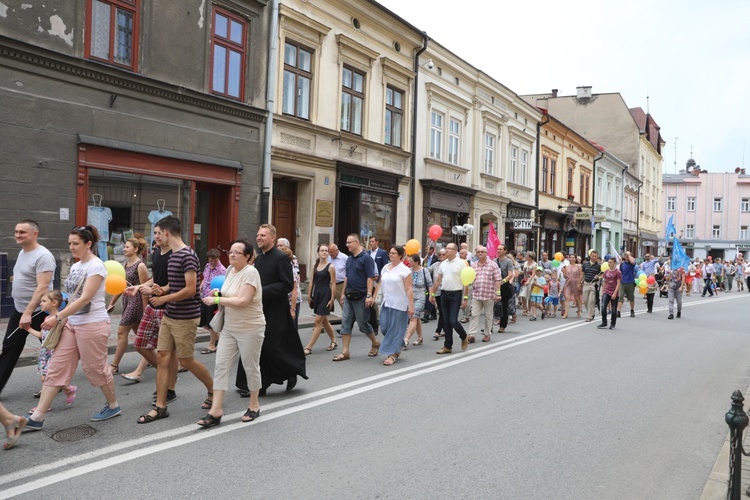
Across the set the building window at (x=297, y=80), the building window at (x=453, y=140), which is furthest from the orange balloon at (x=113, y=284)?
the building window at (x=453, y=140)

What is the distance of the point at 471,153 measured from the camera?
2556cm

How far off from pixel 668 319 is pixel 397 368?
37.6ft

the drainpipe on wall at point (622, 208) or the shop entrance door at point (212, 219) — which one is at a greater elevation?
the drainpipe on wall at point (622, 208)

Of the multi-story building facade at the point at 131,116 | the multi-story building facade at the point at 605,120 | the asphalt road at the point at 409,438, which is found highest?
the multi-story building facade at the point at 605,120

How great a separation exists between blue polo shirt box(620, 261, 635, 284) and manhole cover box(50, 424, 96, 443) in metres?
14.9

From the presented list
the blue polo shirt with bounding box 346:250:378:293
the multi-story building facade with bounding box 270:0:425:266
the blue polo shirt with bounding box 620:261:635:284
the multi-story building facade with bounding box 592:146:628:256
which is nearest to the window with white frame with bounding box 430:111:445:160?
the multi-story building facade with bounding box 270:0:425:266

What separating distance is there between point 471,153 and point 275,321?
802 inches

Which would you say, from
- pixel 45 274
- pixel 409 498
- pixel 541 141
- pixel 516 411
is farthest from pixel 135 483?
pixel 541 141

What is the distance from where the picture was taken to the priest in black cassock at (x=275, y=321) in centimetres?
625

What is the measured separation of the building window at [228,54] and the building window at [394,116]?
6.28 m

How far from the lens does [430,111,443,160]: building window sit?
73.3ft

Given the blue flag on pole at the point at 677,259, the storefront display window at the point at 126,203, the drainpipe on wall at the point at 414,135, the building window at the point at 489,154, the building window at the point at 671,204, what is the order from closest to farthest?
1. the storefront display window at the point at 126,203
2. the blue flag on pole at the point at 677,259
3. the drainpipe on wall at the point at 414,135
4. the building window at the point at 489,154
5. the building window at the point at 671,204

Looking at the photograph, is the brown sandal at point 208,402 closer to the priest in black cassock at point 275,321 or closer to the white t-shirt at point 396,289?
the priest in black cassock at point 275,321

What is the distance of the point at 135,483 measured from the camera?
162 inches
